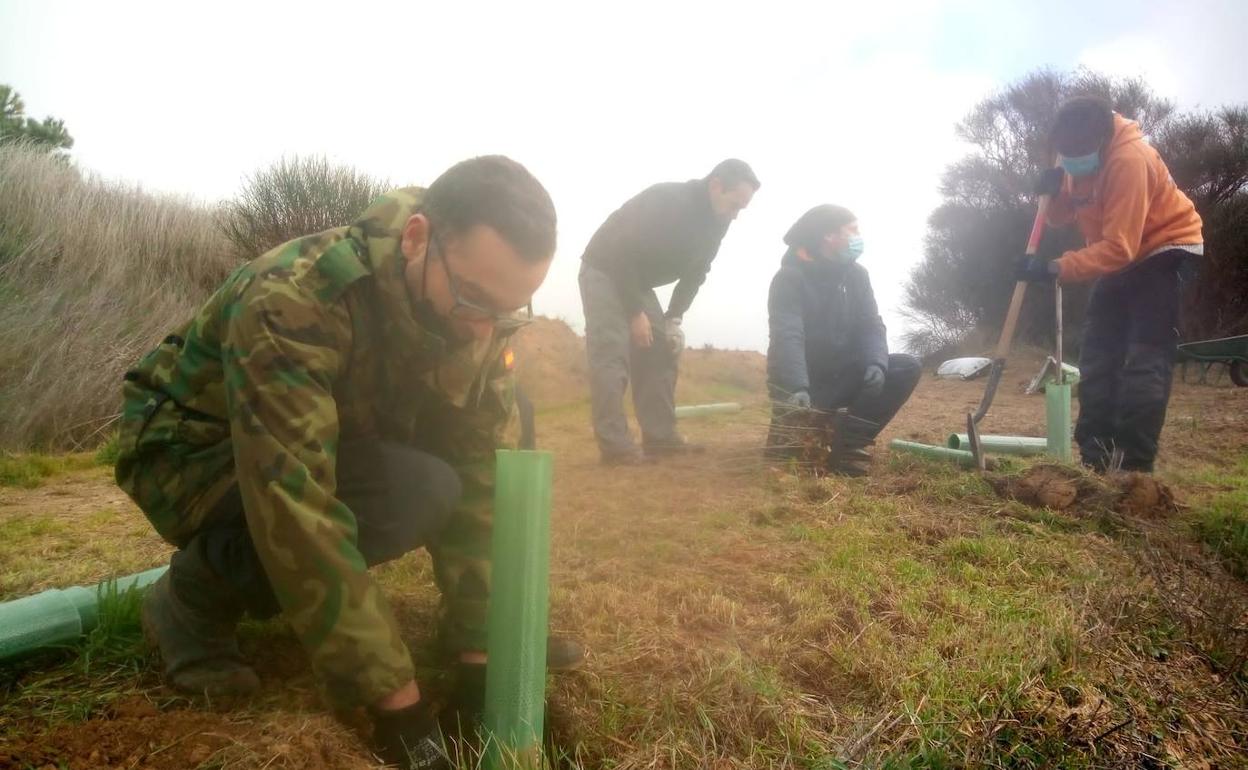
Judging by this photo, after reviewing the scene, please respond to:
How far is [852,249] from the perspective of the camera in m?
4.72

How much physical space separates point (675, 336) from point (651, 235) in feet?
2.36

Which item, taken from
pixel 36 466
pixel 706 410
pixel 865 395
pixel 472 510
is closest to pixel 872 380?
pixel 865 395

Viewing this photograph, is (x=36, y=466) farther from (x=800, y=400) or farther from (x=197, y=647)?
(x=800, y=400)

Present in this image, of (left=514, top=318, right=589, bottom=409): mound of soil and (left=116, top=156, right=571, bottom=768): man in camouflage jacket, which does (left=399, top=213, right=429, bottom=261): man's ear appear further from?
(left=514, top=318, right=589, bottom=409): mound of soil

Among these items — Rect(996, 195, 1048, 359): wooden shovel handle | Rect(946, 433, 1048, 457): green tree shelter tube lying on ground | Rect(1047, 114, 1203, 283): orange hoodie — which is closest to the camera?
Rect(1047, 114, 1203, 283): orange hoodie

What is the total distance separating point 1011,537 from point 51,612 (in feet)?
10.2

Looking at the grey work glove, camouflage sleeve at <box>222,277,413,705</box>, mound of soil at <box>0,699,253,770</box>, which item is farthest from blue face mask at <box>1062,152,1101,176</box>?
mound of soil at <box>0,699,253,770</box>

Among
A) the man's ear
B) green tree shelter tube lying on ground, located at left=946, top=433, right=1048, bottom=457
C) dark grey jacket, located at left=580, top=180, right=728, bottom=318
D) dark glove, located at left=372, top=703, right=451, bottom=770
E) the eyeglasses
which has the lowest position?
dark glove, located at left=372, top=703, right=451, bottom=770

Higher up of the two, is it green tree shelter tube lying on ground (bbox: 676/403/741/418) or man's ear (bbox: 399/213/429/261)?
man's ear (bbox: 399/213/429/261)

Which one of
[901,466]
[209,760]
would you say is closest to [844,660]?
[209,760]

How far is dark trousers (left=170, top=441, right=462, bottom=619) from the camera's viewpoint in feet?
5.70

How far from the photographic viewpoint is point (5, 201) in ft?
21.4

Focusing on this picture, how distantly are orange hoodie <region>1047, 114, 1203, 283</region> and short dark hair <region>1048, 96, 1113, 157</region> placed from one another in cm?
8

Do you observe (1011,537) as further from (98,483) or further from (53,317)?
(53,317)
